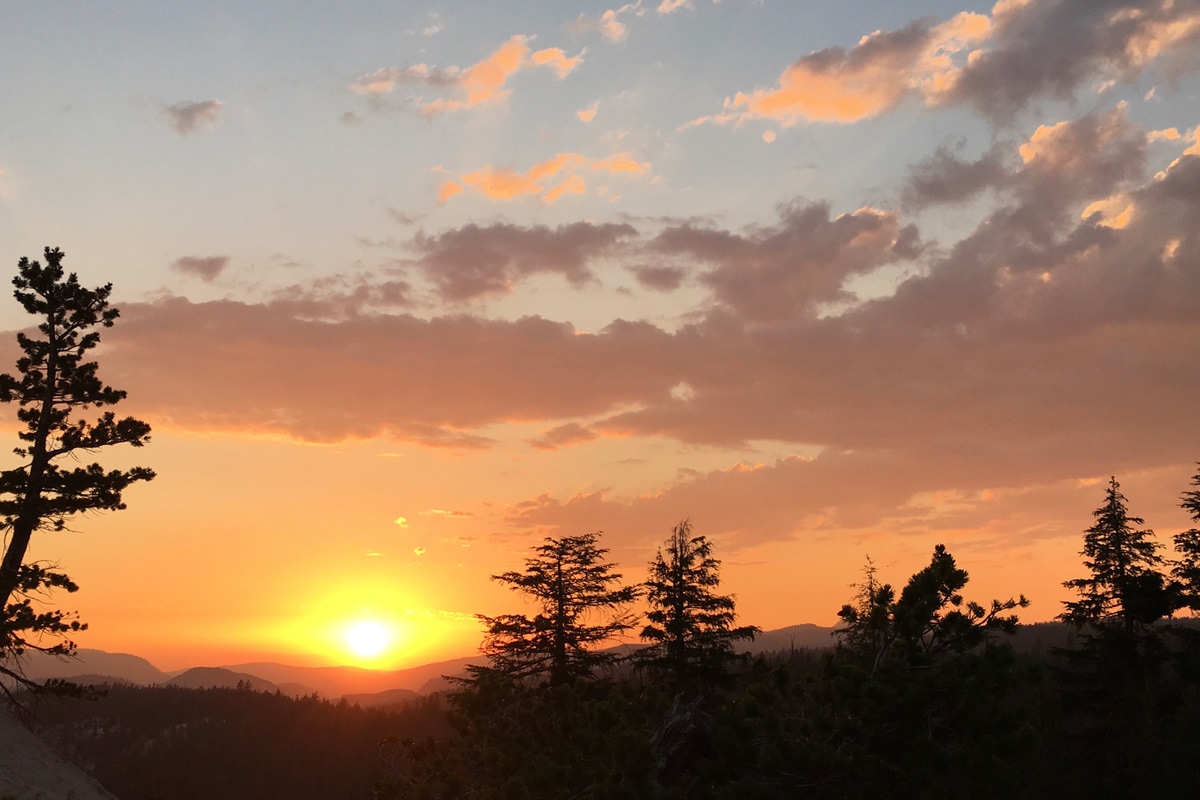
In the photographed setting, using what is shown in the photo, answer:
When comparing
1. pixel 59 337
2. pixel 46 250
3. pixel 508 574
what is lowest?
pixel 508 574

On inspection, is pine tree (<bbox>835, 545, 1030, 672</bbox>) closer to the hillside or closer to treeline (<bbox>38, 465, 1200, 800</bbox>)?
treeline (<bbox>38, 465, 1200, 800</bbox>)

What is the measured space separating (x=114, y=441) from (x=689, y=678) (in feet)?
94.6

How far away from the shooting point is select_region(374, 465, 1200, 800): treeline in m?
17.8

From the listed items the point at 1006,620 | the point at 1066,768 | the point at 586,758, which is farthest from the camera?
the point at 1066,768

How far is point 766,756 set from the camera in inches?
699

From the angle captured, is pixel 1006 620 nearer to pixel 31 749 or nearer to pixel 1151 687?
pixel 1151 687

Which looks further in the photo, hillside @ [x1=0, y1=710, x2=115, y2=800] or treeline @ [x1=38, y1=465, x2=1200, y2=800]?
hillside @ [x1=0, y1=710, x2=115, y2=800]

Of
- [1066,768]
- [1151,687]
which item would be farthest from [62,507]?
[1151,687]

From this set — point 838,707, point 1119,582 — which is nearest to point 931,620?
point 838,707

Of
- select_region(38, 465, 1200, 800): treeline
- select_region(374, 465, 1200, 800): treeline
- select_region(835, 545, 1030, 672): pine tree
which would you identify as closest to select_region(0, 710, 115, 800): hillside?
select_region(38, 465, 1200, 800): treeline

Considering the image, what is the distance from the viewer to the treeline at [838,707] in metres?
17.8

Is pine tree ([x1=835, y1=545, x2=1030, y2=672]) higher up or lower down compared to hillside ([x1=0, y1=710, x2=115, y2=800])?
higher up

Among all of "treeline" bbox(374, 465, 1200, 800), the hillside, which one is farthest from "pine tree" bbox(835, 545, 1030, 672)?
the hillside

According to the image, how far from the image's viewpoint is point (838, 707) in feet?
61.2
